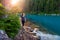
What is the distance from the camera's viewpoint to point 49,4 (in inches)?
2057

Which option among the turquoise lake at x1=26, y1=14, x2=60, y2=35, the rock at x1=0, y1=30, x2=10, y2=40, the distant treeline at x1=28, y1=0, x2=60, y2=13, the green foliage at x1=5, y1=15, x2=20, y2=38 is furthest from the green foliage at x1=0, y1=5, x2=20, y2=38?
the distant treeline at x1=28, y1=0, x2=60, y2=13

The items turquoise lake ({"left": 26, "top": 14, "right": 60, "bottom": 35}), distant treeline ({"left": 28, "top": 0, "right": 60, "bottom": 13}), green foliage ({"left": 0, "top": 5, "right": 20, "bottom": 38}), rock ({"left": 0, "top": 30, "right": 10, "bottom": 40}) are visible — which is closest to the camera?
rock ({"left": 0, "top": 30, "right": 10, "bottom": 40})

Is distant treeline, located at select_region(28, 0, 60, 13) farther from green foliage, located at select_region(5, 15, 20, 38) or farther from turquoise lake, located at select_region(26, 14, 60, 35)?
green foliage, located at select_region(5, 15, 20, 38)

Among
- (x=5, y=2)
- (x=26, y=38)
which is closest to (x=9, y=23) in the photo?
(x=26, y=38)

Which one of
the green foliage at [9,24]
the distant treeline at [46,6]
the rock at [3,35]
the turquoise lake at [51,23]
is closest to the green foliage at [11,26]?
the green foliage at [9,24]

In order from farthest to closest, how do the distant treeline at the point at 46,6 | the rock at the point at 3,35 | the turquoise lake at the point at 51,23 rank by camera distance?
the distant treeline at the point at 46,6 → the turquoise lake at the point at 51,23 → the rock at the point at 3,35

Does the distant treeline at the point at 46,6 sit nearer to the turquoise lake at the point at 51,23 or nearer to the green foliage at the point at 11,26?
the turquoise lake at the point at 51,23

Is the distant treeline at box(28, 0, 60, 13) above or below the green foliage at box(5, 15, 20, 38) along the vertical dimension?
below

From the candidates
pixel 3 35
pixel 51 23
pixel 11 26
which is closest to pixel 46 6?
pixel 51 23

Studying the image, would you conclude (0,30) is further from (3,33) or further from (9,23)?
(9,23)

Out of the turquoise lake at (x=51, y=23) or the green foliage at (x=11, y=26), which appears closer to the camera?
the green foliage at (x=11, y=26)

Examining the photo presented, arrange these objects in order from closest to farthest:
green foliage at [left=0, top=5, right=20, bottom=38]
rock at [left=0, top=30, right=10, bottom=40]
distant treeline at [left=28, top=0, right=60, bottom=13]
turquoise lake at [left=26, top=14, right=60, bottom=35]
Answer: rock at [left=0, top=30, right=10, bottom=40], green foliage at [left=0, top=5, right=20, bottom=38], turquoise lake at [left=26, top=14, right=60, bottom=35], distant treeline at [left=28, top=0, right=60, bottom=13]

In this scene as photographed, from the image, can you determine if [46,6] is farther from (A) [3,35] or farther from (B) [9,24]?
(A) [3,35]

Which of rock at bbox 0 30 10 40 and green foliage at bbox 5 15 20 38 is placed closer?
rock at bbox 0 30 10 40
